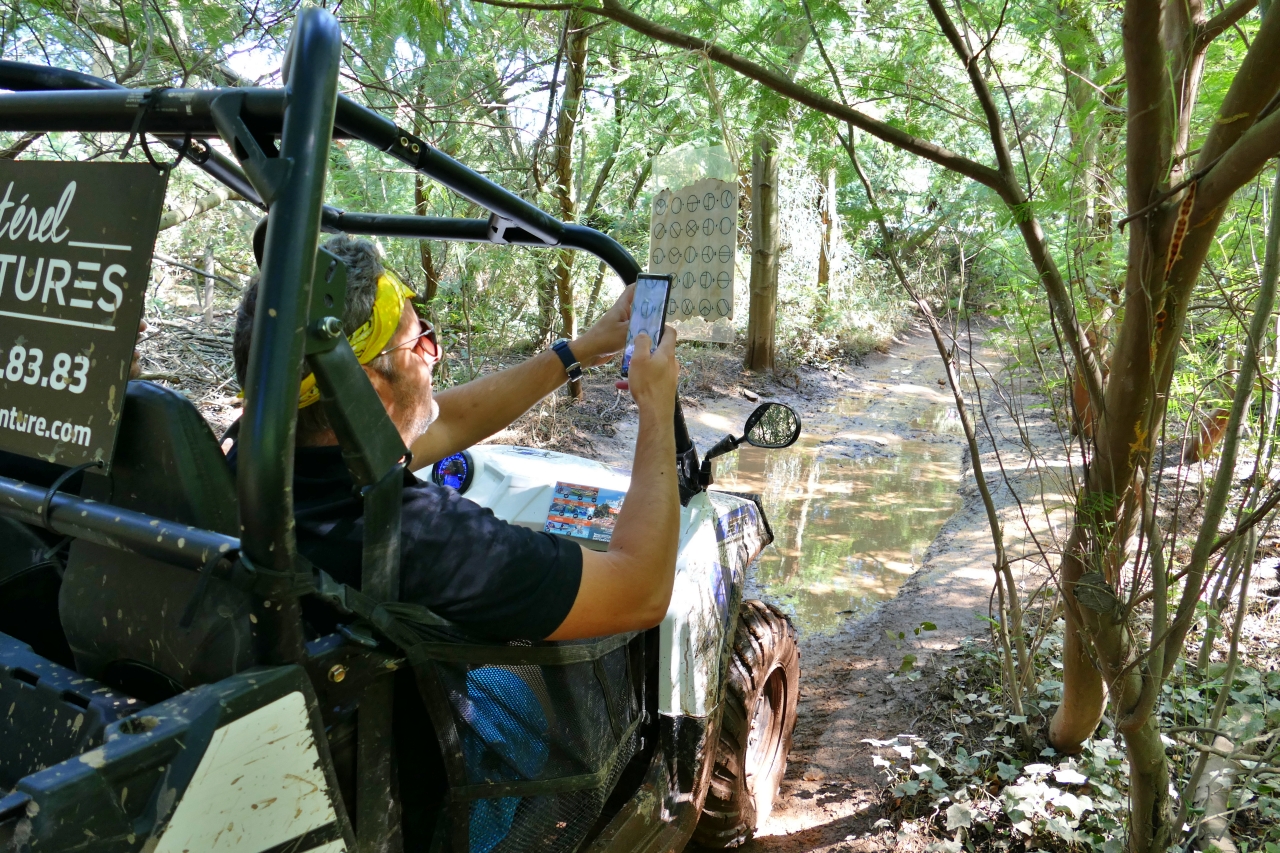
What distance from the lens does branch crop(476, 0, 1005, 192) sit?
7.55 ft

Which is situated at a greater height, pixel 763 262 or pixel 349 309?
pixel 763 262

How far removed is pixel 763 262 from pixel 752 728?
33.0 ft

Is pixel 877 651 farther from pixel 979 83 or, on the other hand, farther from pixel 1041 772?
pixel 979 83

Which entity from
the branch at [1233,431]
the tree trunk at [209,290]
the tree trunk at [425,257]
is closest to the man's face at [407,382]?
the branch at [1233,431]

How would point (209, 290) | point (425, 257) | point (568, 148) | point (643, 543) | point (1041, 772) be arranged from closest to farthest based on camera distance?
1. point (643, 543)
2. point (1041, 772)
3. point (425, 257)
4. point (568, 148)
5. point (209, 290)

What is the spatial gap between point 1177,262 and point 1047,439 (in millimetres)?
6742

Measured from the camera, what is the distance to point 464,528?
132 cm

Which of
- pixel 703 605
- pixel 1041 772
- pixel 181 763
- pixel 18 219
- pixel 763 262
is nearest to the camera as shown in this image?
pixel 181 763

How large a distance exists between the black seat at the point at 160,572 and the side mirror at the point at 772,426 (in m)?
1.56

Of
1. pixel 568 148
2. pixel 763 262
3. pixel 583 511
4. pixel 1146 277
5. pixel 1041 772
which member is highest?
pixel 763 262

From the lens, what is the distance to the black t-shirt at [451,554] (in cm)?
128

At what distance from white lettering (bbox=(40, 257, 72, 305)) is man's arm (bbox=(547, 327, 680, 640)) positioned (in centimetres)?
84

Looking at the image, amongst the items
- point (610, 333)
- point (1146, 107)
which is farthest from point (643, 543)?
Answer: point (1146, 107)

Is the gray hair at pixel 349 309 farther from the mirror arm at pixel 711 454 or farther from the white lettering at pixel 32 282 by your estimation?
the mirror arm at pixel 711 454
